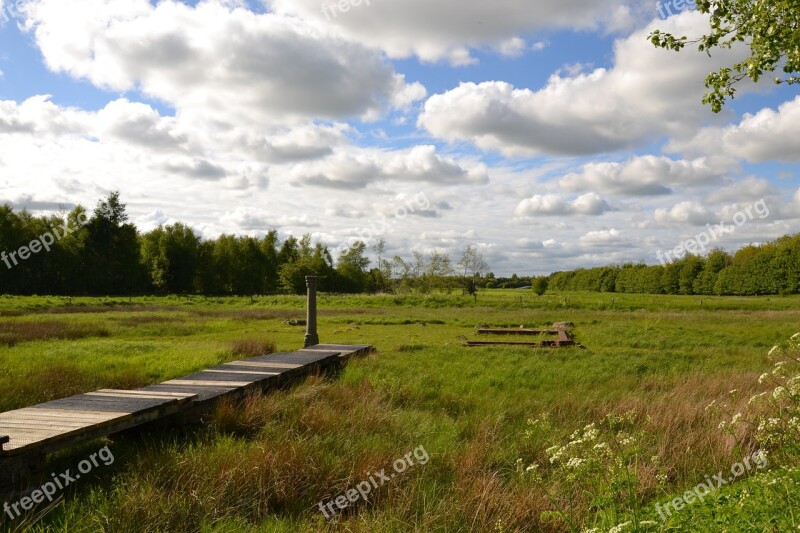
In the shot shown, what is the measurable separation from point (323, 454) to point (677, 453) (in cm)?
440

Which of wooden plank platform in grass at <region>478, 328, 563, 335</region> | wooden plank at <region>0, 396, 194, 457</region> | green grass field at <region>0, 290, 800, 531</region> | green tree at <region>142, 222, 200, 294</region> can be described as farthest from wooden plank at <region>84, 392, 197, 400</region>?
green tree at <region>142, 222, 200, 294</region>

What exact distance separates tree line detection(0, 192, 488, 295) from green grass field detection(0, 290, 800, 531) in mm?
39269

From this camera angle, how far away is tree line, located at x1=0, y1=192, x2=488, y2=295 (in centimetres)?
5191

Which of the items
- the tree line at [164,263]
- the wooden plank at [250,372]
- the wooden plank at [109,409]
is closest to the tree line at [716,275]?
the tree line at [164,263]

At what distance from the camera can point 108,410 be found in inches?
255

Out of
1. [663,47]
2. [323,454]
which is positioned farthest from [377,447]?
[663,47]

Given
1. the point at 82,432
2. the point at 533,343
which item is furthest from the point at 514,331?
the point at 82,432

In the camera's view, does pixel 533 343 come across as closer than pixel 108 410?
No

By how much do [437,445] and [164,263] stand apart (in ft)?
205

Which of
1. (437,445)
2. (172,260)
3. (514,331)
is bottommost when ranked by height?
(514,331)

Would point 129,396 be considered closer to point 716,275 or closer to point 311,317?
point 311,317

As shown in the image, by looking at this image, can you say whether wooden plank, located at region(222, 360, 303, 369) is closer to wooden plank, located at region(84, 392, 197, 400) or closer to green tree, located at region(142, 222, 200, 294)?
wooden plank, located at region(84, 392, 197, 400)

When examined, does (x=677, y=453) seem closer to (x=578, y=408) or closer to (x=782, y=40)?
(x=578, y=408)

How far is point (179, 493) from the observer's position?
487cm
